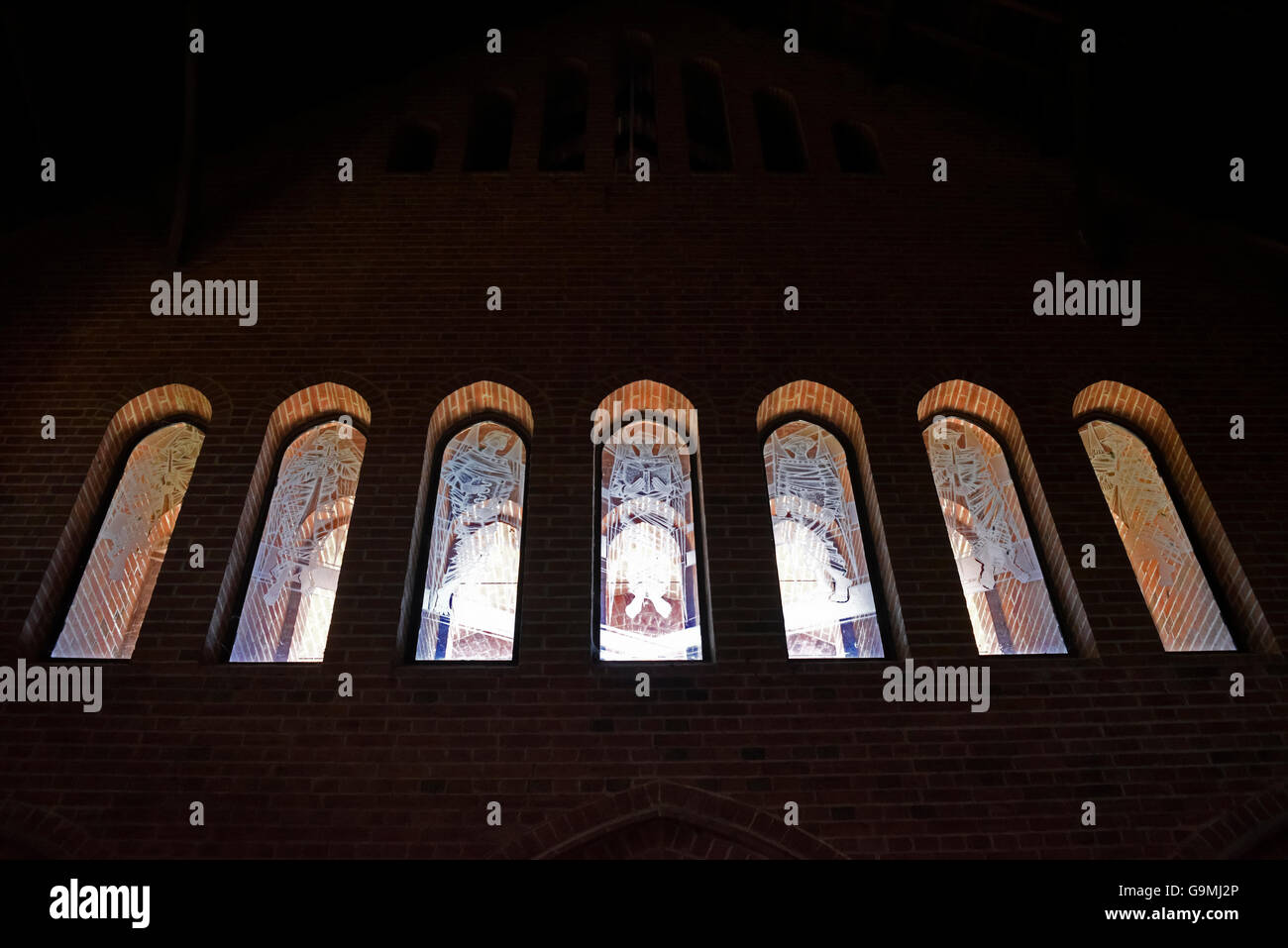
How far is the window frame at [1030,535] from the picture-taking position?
572 centimetres

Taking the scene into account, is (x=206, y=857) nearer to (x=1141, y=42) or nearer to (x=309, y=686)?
(x=309, y=686)

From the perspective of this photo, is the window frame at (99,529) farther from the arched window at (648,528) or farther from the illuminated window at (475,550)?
the arched window at (648,528)

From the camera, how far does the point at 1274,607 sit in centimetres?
577

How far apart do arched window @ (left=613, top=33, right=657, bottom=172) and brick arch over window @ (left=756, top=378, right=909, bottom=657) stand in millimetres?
3084

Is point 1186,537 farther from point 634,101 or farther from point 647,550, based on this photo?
point 634,101

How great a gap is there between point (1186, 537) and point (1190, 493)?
1.02 feet

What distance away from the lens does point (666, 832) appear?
4.88m

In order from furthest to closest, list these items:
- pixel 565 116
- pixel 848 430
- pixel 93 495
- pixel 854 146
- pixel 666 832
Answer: pixel 565 116
pixel 854 146
pixel 848 430
pixel 93 495
pixel 666 832

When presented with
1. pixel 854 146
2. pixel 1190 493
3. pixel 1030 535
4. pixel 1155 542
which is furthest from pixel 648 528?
pixel 854 146

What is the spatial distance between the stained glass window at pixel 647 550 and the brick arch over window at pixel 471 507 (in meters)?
0.54

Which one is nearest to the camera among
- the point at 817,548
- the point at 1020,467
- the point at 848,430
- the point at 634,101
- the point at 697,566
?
the point at 697,566
